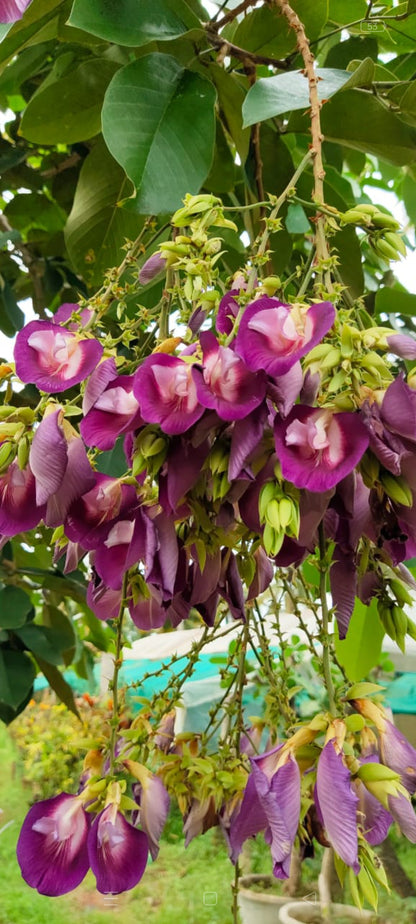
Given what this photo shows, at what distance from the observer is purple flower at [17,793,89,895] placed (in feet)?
0.99

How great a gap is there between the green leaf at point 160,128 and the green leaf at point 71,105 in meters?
0.09

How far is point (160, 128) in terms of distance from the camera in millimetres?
431

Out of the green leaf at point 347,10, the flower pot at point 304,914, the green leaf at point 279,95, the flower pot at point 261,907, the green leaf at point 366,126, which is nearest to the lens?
the green leaf at point 279,95

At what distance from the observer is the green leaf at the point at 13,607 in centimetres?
108

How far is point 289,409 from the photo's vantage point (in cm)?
24

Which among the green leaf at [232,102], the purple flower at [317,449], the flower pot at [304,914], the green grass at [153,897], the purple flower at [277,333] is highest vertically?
the green leaf at [232,102]

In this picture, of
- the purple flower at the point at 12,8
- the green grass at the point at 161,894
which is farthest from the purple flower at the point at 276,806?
the green grass at the point at 161,894

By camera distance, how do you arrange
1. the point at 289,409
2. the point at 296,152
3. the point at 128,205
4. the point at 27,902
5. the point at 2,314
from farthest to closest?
the point at 27,902, the point at 2,314, the point at 296,152, the point at 128,205, the point at 289,409

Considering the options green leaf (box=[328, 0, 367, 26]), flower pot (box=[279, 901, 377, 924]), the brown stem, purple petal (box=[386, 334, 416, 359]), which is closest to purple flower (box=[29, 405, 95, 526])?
purple petal (box=[386, 334, 416, 359])

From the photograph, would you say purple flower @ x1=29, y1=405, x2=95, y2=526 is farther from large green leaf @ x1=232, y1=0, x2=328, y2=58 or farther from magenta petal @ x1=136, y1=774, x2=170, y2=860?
large green leaf @ x1=232, y1=0, x2=328, y2=58

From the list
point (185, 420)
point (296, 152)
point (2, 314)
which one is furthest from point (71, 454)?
point (2, 314)

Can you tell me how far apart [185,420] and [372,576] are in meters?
0.11

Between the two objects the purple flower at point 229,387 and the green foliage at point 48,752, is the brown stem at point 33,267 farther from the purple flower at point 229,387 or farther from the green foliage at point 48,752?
the green foliage at point 48,752

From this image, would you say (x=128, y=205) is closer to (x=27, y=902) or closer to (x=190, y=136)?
(x=190, y=136)
